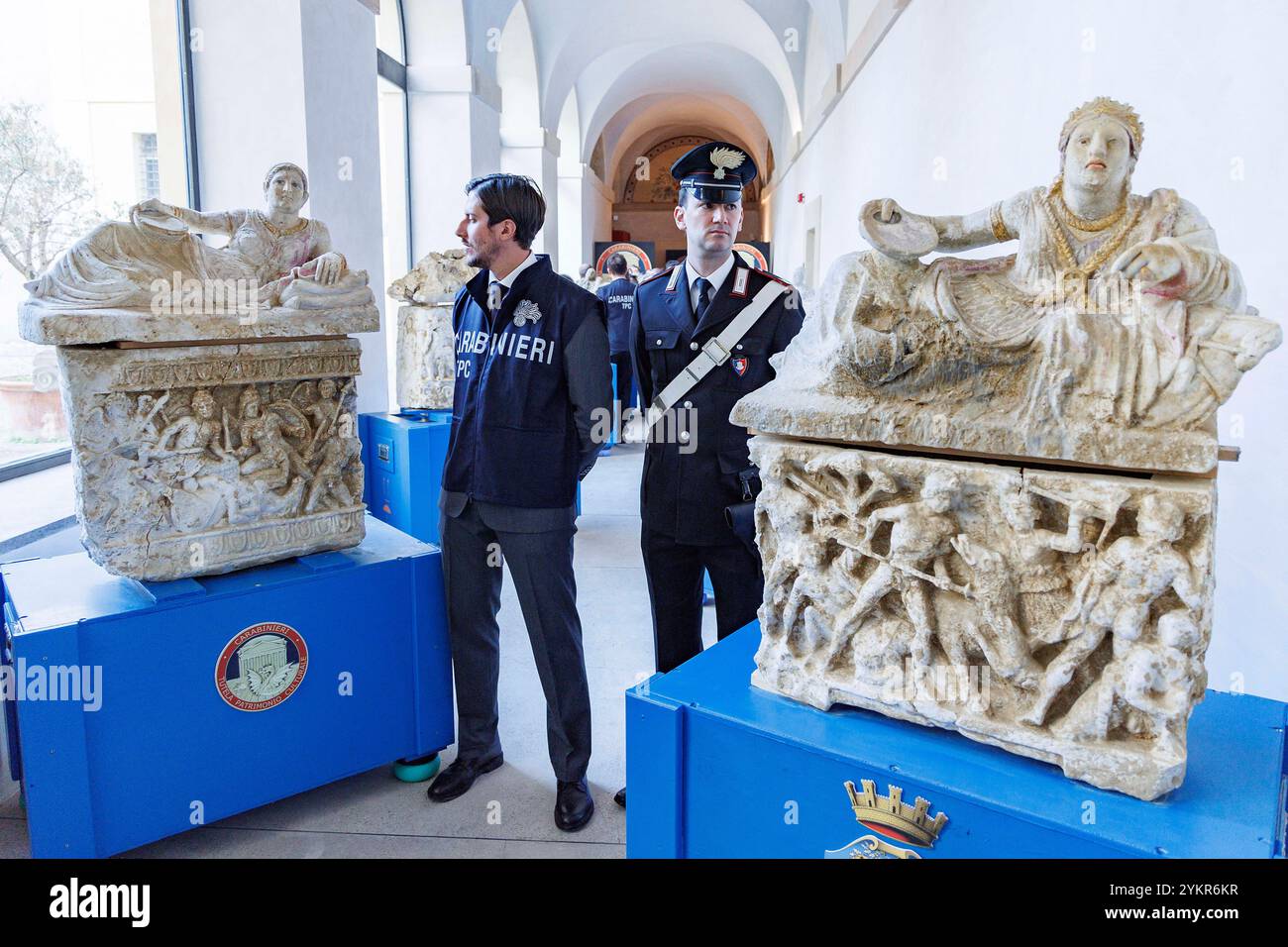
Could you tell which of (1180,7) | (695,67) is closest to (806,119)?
(695,67)

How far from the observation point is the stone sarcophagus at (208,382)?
2.64 m

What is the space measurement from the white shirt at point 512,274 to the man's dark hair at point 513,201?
4 cm

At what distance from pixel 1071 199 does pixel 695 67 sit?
16.8m

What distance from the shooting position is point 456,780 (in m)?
3.03

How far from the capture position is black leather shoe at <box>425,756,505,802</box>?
2.99 m

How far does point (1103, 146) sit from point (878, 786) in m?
1.17

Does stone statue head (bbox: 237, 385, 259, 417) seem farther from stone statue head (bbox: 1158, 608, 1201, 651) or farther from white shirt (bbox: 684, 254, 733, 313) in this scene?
stone statue head (bbox: 1158, 608, 1201, 651)

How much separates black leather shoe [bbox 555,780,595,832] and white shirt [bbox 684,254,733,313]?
147 cm

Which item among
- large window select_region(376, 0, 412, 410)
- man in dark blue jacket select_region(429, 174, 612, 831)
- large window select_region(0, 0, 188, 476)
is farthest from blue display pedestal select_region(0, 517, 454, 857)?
large window select_region(376, 0, 412, 410)

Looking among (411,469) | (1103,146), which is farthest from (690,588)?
(411,469)

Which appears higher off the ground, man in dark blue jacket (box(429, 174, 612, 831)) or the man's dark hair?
the man's dark hair

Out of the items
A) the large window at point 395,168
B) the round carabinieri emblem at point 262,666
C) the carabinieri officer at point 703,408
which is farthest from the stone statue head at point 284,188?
the large window at point 395,168

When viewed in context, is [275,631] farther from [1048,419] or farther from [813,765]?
[1048,419]

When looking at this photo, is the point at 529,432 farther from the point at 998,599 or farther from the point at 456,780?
the point at 998,599
